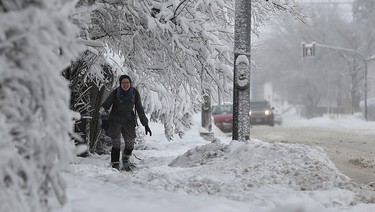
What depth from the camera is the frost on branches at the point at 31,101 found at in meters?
3.15

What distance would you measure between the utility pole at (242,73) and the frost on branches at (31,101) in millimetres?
6057

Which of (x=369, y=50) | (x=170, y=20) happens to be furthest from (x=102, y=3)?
(x=369, y=50)

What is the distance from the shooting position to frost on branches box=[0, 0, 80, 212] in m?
3.15

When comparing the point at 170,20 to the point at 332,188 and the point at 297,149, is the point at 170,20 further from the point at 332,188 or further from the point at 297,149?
the point at 332,188

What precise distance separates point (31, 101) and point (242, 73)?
6.32 m

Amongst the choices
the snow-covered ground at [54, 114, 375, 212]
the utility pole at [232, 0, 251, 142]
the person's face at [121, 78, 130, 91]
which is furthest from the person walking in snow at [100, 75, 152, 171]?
the utility pole at [232, 0, 251, 142]

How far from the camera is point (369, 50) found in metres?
55.2

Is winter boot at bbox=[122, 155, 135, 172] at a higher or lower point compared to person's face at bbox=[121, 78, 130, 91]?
lower

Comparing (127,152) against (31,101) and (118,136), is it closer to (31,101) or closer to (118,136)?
(118,136)

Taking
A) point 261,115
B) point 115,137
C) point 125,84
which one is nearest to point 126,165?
point 115,137

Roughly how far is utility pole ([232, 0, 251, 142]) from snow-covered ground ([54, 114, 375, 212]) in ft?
1.56

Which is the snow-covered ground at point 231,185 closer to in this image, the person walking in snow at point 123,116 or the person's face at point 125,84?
the person walking in snow at point 123,116

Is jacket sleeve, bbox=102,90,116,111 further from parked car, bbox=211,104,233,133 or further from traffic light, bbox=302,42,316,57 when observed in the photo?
traffic light, bbox=302,42,316,57

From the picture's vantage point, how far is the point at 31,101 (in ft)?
10.7
